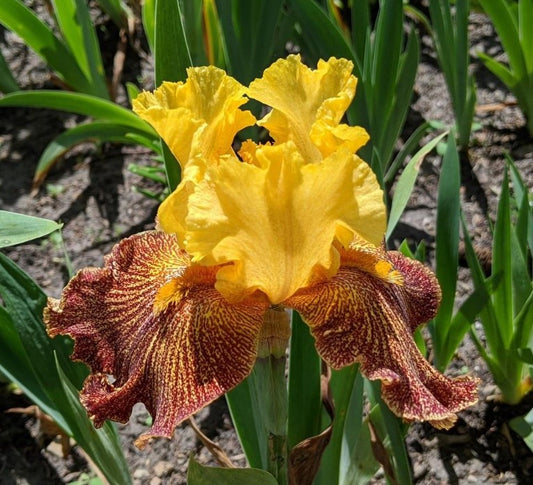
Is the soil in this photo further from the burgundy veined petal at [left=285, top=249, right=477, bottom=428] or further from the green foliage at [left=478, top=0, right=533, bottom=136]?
the burgundy veined petal at [left=285, top=249, right=477, bottom=428]

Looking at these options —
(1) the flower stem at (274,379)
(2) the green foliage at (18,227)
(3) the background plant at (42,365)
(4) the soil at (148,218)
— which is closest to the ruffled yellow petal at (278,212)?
(1) the flower stem at (274,379)

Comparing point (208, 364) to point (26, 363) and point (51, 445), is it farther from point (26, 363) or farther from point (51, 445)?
point (51, 445)

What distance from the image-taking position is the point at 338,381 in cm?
139

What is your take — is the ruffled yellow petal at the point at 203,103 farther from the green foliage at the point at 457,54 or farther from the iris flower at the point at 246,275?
the green foliage at the point at 457,54

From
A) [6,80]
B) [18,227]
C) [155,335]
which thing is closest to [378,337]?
[155,335]

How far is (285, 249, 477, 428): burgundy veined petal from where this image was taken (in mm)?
1017

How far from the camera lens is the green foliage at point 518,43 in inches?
92.4

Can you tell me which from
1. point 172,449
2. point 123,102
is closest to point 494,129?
point 123,102

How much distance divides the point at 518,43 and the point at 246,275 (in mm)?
1804

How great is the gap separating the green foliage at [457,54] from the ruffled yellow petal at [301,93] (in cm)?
125

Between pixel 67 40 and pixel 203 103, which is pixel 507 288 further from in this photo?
pixel 67 40

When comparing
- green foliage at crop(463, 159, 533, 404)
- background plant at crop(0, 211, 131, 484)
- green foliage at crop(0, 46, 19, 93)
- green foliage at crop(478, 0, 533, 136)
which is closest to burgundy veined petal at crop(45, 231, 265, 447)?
background plant at crop(0, 211, 131, 484)

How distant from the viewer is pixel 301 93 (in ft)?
3.73

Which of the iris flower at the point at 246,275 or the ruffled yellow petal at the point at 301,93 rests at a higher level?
the ruffled yellow petal at the point at 301,93
